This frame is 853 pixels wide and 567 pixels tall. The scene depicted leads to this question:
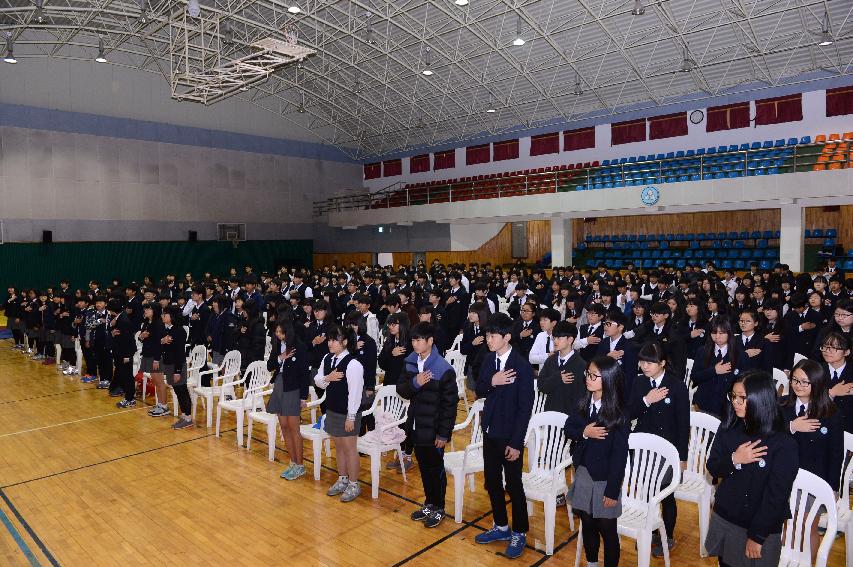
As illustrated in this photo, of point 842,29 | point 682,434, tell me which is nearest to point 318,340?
point 682,434

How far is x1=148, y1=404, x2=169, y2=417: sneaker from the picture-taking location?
28.5ft

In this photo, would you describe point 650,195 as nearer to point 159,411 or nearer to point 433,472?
point 159,411

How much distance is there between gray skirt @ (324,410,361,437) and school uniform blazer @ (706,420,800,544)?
3132mm

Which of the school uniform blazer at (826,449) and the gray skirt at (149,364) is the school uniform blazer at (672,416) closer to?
the school uniform blazer at (826,449)

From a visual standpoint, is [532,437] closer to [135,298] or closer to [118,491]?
[118,491]

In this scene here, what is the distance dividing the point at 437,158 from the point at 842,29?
17.3 m

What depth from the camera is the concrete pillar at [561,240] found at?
70.9 ft

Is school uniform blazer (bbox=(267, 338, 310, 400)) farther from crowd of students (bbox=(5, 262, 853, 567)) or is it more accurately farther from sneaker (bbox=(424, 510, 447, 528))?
sneaker (bbox=(424, 510, 447, 528))

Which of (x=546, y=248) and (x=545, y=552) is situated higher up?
(x=546, y=248)

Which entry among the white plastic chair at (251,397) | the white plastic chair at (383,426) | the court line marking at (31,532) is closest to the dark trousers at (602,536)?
the white plastic chair at (383,426)

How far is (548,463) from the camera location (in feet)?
15.9

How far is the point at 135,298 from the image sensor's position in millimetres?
10234

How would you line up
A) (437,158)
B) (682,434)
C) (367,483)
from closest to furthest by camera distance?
(682,434), (367,483), (437,158)

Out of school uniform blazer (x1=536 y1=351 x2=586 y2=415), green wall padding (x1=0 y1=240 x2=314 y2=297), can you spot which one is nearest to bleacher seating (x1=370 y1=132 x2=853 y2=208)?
green wall padding (x1=0 y1=240 x2=314 y2=297)
